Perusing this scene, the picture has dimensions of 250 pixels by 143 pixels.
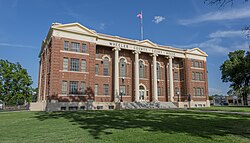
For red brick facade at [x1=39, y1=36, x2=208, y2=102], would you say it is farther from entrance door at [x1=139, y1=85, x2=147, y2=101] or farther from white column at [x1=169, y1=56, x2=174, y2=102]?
white column at [x1=169, y1=56, x2=174, y2=102]

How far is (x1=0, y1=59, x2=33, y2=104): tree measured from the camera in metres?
48.1

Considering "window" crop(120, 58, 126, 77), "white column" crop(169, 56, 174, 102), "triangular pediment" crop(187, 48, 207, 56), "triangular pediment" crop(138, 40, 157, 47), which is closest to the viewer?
"window" crop(120, 58, 126, 77)

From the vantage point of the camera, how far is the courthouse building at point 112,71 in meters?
28.7

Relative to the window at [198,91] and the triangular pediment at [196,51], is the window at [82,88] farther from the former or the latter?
the window at [198,91]

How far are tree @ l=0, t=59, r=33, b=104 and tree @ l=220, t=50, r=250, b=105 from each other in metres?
53.1

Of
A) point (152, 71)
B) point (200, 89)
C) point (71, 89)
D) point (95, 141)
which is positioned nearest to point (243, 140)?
point (95, 141)

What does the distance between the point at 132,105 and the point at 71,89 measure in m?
10.5

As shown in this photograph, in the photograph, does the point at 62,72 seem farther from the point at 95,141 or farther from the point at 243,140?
the point at 243,140

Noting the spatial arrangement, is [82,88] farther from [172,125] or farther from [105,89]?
[172,125]

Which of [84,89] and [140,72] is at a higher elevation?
[140,72]

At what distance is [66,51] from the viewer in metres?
29.4

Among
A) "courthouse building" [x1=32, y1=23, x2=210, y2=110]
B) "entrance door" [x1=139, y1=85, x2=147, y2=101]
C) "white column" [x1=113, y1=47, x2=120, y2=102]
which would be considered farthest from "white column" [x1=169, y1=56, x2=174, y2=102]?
"white column" [x1=113, y1=47, x2=120, y2=102]

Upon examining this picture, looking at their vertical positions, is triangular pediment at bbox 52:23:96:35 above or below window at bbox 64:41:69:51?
above

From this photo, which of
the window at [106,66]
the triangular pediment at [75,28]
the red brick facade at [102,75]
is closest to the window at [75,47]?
the red brick facade at [102,75]
